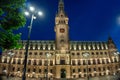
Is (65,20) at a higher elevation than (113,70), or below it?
higher

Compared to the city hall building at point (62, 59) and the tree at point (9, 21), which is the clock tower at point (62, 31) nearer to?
the city hall building at point (62, 59)

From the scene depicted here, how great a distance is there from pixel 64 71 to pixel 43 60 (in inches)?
617

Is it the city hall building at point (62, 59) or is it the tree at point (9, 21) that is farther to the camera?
the city hall building at point (62, 59)

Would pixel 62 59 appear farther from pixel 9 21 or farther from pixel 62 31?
pixel 9 21

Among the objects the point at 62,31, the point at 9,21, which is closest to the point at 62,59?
the point at 62,31

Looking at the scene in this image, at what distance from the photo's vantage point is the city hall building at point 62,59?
3492 inches

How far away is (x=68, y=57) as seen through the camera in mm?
89562

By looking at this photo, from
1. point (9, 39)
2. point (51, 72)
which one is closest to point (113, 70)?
point (51, 72)

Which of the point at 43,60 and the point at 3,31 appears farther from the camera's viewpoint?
the point at 43,60

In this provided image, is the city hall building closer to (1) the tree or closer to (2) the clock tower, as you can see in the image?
(2) the clock tower

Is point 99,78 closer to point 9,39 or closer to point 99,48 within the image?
point 9,39

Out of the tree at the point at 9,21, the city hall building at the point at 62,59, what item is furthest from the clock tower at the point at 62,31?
the tree at the point at 9,21

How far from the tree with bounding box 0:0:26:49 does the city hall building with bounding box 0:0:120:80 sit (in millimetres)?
64302

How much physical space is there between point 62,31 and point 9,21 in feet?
→ 253
